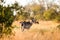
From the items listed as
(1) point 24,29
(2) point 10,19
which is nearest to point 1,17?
(2) point 10,19

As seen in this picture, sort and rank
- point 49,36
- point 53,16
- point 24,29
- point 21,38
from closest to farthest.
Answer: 1. point 21,38
2. point 49,36
3. point 24,29
4. point 53,16

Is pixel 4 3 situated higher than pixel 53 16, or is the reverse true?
pixel 4 3

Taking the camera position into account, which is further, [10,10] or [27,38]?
[27,38]

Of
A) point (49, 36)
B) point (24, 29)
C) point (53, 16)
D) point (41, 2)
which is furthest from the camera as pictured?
point (41, 2)

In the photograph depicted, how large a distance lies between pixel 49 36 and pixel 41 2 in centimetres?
2752

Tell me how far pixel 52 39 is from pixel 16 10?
14.5 feet

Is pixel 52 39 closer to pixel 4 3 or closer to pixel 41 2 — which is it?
pixel 4 3

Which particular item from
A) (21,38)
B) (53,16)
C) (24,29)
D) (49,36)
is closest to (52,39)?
(49,36)

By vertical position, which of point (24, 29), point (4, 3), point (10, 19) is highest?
point (4, 3)

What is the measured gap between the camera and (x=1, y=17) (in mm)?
8180

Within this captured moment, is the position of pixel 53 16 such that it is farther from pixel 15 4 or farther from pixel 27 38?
pixel 15 4

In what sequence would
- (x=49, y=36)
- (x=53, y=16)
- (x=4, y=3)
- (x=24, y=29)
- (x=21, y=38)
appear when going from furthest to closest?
1. (x=53, y=16)
2. (x=24, y=29)
3. (x=49, y=36)
4. (x=21, y=38)
5. (x=4, y=3)

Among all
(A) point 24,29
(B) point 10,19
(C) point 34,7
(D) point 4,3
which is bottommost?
(C) point 34,7

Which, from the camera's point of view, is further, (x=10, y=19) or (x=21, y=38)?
(x=21, y=38)
